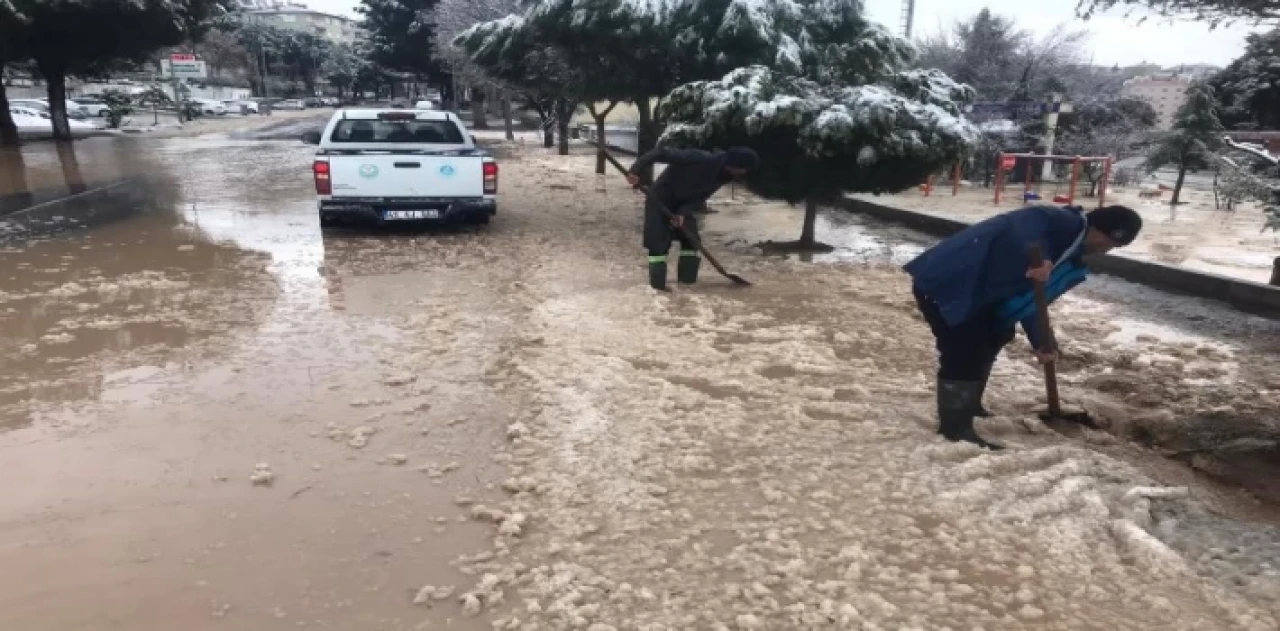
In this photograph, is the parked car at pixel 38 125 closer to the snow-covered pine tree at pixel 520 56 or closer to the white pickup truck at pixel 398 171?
the snow-covered pine tree at pixel 520 56

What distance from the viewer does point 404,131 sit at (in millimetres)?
10156

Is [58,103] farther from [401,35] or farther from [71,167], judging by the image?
[401,35]

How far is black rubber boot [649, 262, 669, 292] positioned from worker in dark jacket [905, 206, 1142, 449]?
134 inches

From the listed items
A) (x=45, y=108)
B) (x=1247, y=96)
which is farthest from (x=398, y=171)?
(x=45, y=108)

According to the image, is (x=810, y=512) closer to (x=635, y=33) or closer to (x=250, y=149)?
(x=635, y=33)

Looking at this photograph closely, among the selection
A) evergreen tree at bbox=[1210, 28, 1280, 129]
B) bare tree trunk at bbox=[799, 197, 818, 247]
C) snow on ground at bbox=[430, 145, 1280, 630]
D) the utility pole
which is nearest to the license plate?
bare tree trunk at bbox=[799, 197, 818, 247]

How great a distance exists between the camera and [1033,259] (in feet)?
12.4

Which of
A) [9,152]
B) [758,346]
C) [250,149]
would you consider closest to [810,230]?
[758,346]

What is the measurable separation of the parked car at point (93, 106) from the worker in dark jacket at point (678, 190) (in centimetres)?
3585

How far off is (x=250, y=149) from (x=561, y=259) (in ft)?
63.3

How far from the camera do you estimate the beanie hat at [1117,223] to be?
12.4 ft

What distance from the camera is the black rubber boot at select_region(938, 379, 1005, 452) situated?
13.4 feet

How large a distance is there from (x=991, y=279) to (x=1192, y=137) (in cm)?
1347

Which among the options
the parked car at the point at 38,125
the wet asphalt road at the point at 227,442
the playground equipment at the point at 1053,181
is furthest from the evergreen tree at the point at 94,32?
the playground equipment at the point at 1053,181
